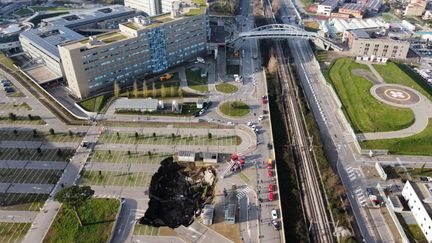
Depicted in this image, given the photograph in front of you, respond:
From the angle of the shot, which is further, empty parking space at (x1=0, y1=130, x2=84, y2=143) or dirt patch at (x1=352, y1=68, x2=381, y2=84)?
dirt patch at (x1=352, y1=68, x2=381, y2=84)

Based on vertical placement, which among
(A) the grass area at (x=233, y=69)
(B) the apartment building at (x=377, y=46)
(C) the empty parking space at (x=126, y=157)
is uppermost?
(B) the apartment building at (x=377, y=46)

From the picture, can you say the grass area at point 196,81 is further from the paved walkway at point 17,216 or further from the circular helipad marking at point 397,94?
the paved walkway at point 17,216

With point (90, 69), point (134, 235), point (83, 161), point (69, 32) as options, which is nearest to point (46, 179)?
point (83, 161)

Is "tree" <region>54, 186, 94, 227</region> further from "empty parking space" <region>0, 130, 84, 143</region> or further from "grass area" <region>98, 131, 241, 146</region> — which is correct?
"empty parking space" <region>0, 130, 84, 143</region>

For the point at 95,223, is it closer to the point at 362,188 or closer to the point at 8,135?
the point at 8,135

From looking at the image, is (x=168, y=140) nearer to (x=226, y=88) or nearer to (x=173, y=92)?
(x=173, y=92)

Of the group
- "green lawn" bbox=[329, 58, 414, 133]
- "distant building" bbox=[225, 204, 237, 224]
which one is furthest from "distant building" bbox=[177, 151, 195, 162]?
"green lawn" bbox=[329, 58, 414, 133]

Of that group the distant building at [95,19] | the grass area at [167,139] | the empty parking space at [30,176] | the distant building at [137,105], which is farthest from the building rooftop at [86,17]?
the empty parking space at [30,176]
